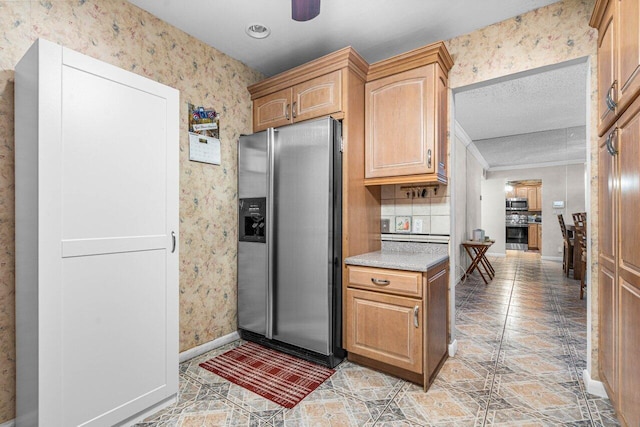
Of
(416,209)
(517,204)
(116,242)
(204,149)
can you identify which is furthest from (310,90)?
(517,204)

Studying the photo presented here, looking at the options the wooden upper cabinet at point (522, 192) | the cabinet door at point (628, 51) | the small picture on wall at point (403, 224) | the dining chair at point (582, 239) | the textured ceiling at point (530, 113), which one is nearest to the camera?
the cabinet door at point (628, 51)

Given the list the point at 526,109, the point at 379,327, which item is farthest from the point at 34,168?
the point at 526,109

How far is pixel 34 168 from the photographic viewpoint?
4.69 ft

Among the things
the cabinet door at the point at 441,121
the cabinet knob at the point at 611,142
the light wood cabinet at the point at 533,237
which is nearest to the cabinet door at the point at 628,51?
the cabinet knob at the point at 611,142

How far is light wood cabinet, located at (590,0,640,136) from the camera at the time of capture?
1290 millimetres

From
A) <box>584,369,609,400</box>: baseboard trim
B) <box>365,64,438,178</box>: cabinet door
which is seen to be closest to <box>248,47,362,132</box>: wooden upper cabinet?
<box>365,64,438,178</box>: cabinet door

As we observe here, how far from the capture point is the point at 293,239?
7.97ft

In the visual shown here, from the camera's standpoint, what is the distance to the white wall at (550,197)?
297 inches

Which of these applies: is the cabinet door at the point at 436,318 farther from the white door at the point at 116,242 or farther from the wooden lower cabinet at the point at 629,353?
the white door at the point at 116,242

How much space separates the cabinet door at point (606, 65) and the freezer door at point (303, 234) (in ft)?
5.13

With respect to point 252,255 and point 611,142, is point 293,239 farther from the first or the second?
point 611,142

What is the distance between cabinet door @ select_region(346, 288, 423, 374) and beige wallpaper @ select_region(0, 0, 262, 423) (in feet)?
3.90

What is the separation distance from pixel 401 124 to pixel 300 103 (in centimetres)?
84

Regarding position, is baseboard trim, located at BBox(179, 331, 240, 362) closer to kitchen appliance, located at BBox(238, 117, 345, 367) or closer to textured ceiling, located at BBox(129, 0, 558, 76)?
kitchen appliance, located at BBox(238, 117, 345, 367)
